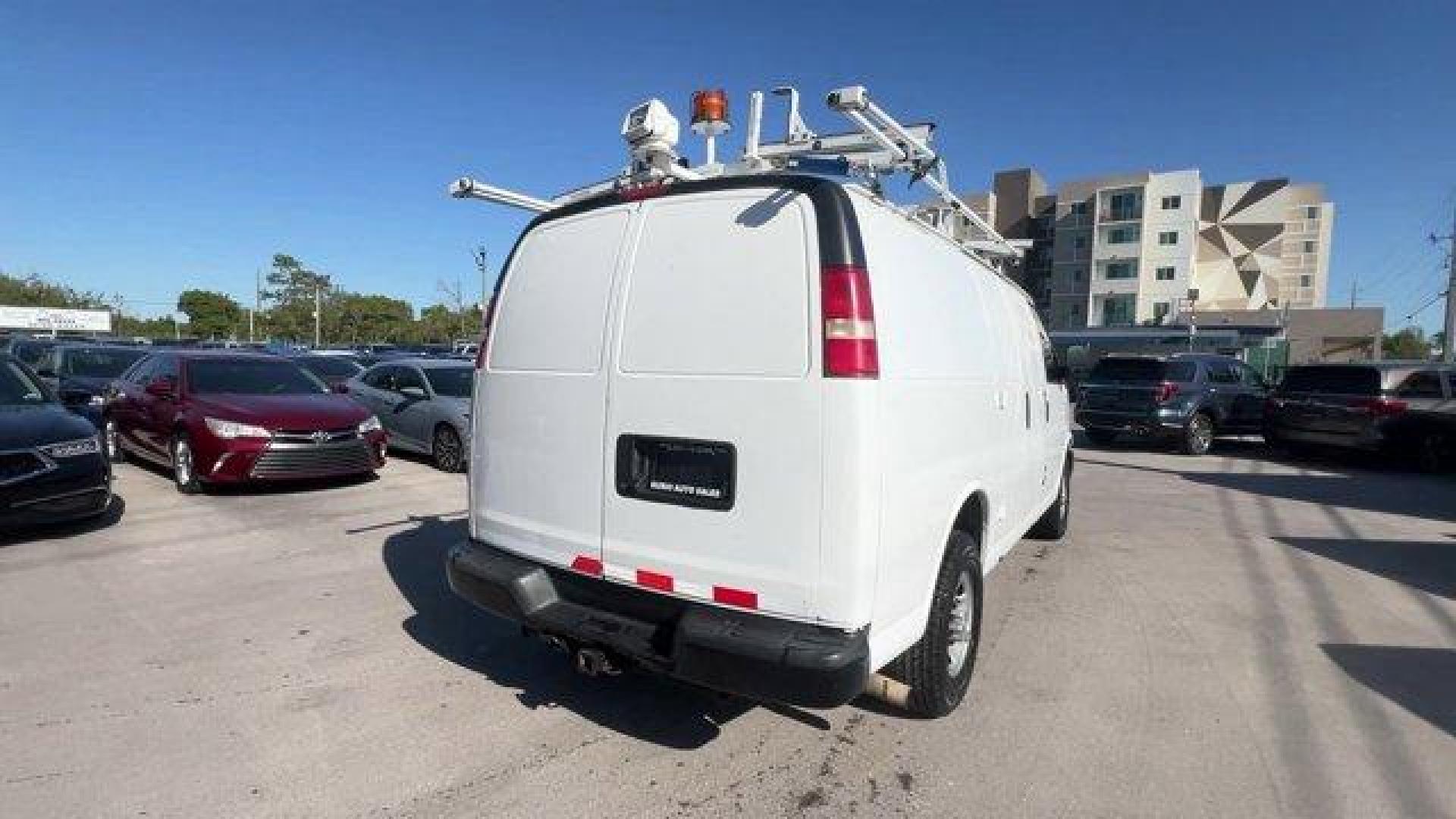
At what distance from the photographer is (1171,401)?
13.2 meters

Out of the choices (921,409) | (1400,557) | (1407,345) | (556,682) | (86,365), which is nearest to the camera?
(921,409)

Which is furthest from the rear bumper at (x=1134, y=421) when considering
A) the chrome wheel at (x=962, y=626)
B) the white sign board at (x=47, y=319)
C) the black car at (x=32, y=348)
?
the white sign board at (x=47, y=319)

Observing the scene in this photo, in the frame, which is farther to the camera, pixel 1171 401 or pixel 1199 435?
pixel 1199 435

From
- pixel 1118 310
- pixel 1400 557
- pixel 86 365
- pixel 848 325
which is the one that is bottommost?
pixel 1400 557

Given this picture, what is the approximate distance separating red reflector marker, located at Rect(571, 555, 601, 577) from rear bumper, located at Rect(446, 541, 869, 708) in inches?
1.4

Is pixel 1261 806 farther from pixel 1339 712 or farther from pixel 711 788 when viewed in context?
pixel 711 788

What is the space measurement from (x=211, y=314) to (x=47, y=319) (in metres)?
32.6

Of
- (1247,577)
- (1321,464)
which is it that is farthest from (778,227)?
(1321,464)

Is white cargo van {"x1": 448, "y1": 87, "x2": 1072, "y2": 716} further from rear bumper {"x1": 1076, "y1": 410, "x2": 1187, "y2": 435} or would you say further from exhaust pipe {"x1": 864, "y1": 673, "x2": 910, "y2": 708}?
rear bumper {"x1": 1076, "y1": 410, "x2": 1187, "y2": 435}

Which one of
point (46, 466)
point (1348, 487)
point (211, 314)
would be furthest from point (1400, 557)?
point (211, 314)

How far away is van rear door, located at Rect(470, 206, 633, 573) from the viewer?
309 centimetres

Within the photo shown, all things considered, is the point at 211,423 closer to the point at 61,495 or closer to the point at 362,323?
the point at 61,495

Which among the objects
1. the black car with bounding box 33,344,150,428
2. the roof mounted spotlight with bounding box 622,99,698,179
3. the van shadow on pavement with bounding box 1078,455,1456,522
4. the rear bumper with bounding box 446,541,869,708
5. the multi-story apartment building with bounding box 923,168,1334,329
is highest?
the multi-story apartment building with bounding box 923,168,1334,329

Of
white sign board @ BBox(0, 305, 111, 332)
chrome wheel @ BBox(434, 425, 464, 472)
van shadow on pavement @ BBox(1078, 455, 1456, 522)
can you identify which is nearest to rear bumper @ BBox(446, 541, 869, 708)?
chrome wheel @ BBox(434, 425, 464, 472)
